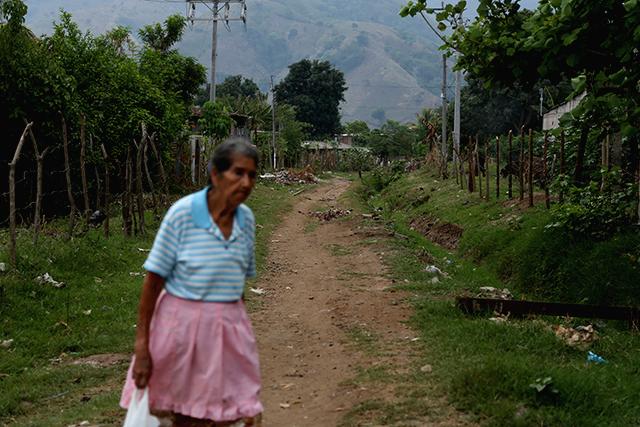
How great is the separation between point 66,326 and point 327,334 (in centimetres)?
267

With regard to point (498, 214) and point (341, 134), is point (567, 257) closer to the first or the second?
Answer: point (498, 214)

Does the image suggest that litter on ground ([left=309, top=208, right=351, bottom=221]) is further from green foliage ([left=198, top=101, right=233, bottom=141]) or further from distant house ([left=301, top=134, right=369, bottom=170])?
distant house ([left=301, top=134, right=369, bottom=170])

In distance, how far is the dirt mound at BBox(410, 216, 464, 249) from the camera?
17.3 m

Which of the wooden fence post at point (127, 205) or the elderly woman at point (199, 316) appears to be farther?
the wooden fence post at point (127, 205)

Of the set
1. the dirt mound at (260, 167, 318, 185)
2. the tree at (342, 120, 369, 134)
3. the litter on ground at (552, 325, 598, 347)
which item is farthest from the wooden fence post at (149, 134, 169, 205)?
the tree at (342, 120, 369, 134)

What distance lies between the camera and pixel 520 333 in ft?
24.3

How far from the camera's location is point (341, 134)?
8269 cm

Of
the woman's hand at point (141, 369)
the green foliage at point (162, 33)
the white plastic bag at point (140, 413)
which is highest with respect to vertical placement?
the green foliage at point (162, 33)

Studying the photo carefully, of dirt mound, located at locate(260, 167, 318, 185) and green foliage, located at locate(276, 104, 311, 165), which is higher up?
green foliage, located at locate(276, 104, 311, 165)

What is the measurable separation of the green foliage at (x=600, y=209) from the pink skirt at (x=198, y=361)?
8.25 meters

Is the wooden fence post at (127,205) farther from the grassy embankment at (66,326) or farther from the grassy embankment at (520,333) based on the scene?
the grassy embankment at (520,333)

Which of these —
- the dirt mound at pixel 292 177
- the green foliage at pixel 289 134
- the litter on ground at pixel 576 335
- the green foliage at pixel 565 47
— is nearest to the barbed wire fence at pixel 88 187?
the green foliage at pixel 565 47

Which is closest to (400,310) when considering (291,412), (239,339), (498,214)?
(291,412)

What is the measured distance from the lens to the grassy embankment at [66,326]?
243 inches
